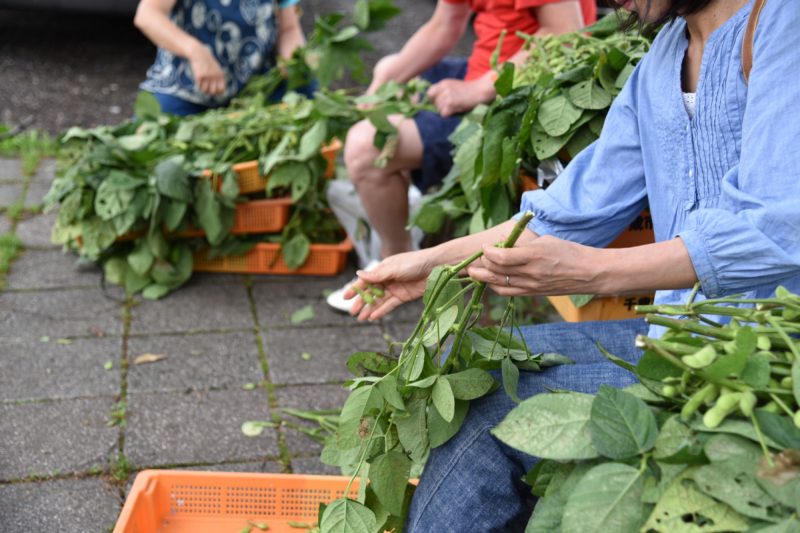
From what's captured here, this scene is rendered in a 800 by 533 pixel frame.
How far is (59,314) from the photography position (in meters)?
3.23

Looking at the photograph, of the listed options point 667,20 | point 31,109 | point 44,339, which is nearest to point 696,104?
point 667,20

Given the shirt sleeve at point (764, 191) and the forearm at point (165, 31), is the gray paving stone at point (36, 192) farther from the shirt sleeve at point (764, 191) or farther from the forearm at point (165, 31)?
the shirt sleeve at point (764, 191)

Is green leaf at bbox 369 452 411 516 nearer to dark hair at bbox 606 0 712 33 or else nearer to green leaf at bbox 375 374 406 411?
green leaf at bbox 375 374 406 411

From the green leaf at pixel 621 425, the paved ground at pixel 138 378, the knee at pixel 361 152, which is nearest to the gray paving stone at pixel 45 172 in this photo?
the paved ground at pixel 138 378

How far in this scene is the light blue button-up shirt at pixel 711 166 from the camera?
1418mm

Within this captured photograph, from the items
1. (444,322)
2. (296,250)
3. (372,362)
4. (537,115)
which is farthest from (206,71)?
(444,322)

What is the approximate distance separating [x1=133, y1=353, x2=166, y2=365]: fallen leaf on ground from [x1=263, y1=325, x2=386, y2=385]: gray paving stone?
0.33 meters

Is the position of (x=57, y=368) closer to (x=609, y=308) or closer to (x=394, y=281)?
(x=394, y=281)

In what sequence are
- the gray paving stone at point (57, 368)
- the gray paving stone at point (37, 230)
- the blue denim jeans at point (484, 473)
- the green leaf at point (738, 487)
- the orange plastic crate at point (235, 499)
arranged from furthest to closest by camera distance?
1. the gray paving stone at point (37, 230)
2. the gray paving stone at point (57, 368)
3. the orange plastic crate at point (235, 499)
4. the blue denim jeans at point (484, 473)
5. the green leaf at point (738, 487)

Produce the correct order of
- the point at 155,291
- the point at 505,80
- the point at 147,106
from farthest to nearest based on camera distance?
the point at 147,106
the point at 155,291
the point at 505,80

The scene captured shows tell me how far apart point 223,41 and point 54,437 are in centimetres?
189

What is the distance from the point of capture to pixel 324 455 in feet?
5.81

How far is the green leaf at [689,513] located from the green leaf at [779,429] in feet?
0.32

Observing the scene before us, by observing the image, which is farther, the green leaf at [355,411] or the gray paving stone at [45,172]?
the gray paving stone at [45,172]
